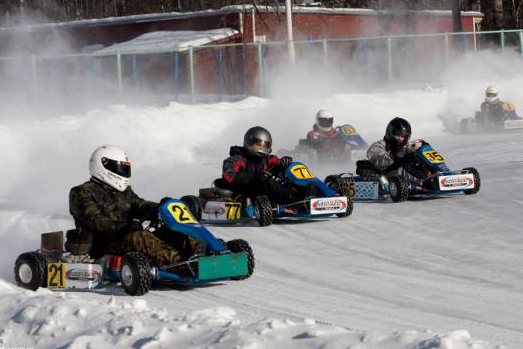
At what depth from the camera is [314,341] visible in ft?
19.3

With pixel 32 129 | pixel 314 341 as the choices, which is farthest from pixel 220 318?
pixel 32 129

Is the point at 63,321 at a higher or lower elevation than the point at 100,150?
lower

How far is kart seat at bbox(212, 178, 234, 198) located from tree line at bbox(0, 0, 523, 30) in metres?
28.0

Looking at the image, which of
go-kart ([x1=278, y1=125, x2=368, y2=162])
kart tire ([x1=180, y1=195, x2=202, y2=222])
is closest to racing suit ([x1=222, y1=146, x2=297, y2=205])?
kart tire ([x1=180, y1=195, x2=202, y2=222])

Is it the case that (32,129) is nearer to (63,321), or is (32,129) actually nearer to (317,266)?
(317,266)

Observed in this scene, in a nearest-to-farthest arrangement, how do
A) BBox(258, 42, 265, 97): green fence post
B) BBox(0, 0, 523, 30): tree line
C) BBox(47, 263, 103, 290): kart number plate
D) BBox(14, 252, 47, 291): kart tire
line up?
BBox(47, 263, 103, 290): kart number plate < BBox(14, 252, 47, 291): kart tire < BBox(258, 42, 265, 97): green fence post < BBox(0, 0, 523, 30): tree line

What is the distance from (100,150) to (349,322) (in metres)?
3.29

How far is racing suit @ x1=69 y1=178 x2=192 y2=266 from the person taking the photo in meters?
8.75

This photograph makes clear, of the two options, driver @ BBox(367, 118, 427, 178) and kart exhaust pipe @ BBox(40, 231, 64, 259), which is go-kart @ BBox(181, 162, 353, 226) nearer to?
driver @ BBox(367, 118, 427, 178)

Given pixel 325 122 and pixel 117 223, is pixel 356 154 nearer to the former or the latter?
pixel 325 122

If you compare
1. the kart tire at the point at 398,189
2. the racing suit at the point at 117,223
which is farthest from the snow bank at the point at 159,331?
the kart tire at the point at 398,189

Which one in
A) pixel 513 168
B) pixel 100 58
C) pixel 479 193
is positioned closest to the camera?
pixel 479 193

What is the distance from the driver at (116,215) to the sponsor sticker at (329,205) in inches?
124

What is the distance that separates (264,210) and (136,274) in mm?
3975
